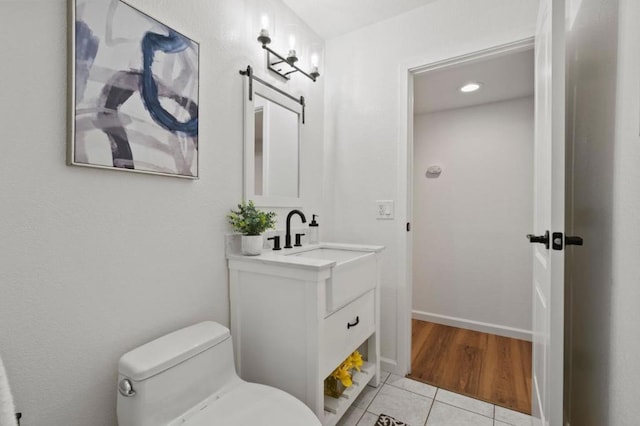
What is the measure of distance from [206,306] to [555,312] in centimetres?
136

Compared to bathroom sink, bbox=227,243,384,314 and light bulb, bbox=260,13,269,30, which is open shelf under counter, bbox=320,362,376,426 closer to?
bathroom sink, bbox=227,243,384,314

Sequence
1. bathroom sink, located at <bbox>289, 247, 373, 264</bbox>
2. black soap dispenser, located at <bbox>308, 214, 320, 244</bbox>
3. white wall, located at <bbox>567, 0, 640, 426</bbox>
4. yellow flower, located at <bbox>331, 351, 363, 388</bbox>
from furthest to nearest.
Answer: black soap dispenser, located at <bbox>308, 214, 320, 244</bbox> < bathroom sink, located at <bbox>289, 247, 373, 264</bbox> < yellow flower, located at <bbox>331, 351, 363, 388</bbox> < white wall, located at <bbox>567, 0, 640, 426</bbox>

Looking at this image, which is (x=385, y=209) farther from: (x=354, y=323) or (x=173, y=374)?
(x=173, y=374)

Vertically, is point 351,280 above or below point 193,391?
above

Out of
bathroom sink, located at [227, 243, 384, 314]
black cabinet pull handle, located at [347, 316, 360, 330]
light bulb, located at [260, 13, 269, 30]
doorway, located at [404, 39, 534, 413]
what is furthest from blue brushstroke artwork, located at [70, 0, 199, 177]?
doorway, located at [404, 39, 534, 413]

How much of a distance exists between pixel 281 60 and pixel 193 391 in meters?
1.66

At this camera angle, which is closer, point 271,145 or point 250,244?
point 250,244

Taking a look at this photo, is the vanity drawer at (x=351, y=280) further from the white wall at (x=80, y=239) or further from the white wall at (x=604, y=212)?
the white wall at (x=604, y=212)

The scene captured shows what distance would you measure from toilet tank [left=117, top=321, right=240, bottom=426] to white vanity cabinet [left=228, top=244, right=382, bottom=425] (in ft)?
0.61

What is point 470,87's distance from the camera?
2428 mm

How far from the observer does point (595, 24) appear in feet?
3.47

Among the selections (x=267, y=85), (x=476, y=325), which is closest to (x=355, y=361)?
(x=267, y=85)

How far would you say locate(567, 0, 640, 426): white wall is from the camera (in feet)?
2.53

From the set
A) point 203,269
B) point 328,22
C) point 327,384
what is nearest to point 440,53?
point 328,22
